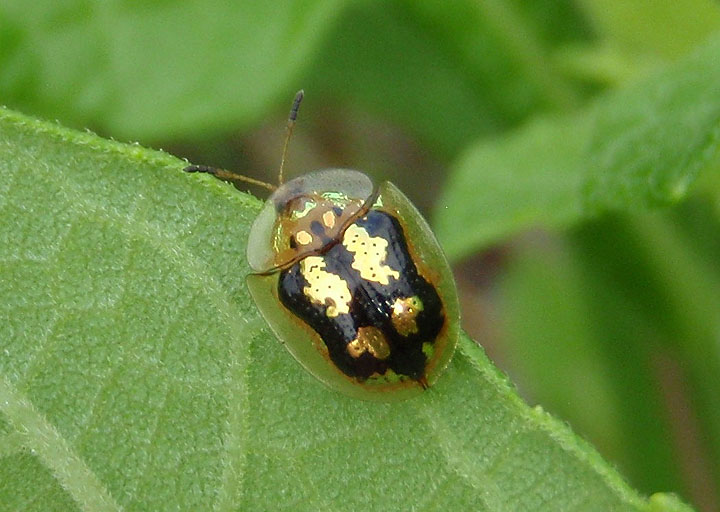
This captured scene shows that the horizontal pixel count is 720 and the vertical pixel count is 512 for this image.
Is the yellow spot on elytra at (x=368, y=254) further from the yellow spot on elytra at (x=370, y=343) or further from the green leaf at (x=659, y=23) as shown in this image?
the green leaf at (x=659, y=23)

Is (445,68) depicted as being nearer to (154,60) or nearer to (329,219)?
(154,60)

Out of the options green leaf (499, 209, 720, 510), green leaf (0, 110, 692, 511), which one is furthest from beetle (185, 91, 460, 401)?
green leaf (499, 209, 720, 510)

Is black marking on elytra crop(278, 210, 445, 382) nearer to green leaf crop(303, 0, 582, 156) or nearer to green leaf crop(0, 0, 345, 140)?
green leaf crop(0, 0, 345, 140)

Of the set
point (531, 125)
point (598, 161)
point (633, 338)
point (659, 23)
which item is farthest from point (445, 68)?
point (598, 161)

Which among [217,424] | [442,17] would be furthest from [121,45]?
[217,424]

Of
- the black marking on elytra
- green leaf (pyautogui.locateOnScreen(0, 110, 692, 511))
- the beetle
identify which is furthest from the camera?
the black marking on elytra

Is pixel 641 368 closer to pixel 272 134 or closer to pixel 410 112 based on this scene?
pixel 410 112
